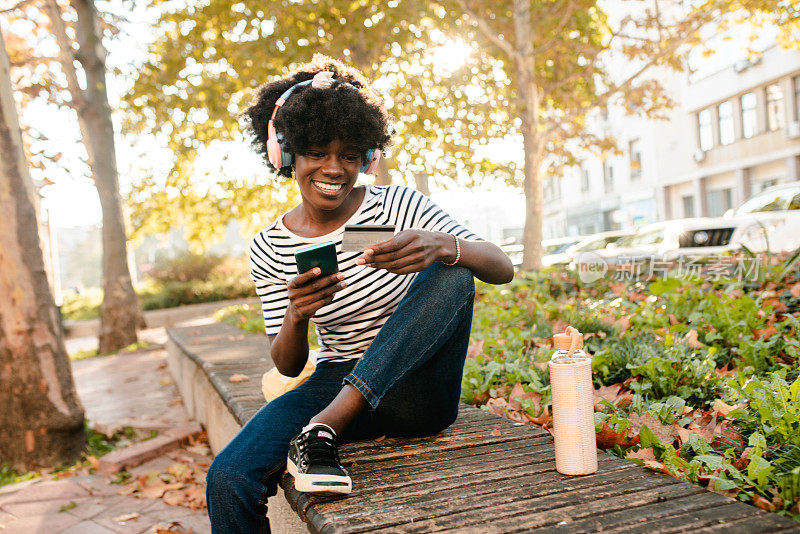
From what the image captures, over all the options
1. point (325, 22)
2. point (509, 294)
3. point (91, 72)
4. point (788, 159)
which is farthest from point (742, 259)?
point (788, 159)

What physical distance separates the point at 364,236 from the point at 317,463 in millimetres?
714

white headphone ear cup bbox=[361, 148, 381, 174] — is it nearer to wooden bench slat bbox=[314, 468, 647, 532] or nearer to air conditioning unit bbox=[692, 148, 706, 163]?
wooden bench slat bbox=[314, 468, 647, 532]

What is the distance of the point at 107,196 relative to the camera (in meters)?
11.4

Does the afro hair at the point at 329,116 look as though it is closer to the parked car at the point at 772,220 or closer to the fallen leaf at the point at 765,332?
the fallen leaf at the point at 765,332

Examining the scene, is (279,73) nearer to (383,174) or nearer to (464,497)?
(383,174)

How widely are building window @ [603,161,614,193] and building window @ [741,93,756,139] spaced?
10.1m

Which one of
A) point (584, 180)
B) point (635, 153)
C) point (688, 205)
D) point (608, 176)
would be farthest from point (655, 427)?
point (584, 180)

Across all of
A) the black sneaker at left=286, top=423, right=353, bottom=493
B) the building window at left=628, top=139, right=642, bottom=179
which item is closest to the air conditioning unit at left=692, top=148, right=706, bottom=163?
the building window at left=628, top=139, right=642, bottom=179

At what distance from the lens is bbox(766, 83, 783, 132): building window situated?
24234 mm

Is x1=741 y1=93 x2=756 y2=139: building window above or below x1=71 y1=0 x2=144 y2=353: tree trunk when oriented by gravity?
above

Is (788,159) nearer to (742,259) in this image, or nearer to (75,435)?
(742,259)

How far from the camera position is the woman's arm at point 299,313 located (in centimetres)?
207

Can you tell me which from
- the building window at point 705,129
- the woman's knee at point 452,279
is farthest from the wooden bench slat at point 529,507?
the building window at point 705,129

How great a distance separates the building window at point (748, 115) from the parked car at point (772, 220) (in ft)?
61.1
